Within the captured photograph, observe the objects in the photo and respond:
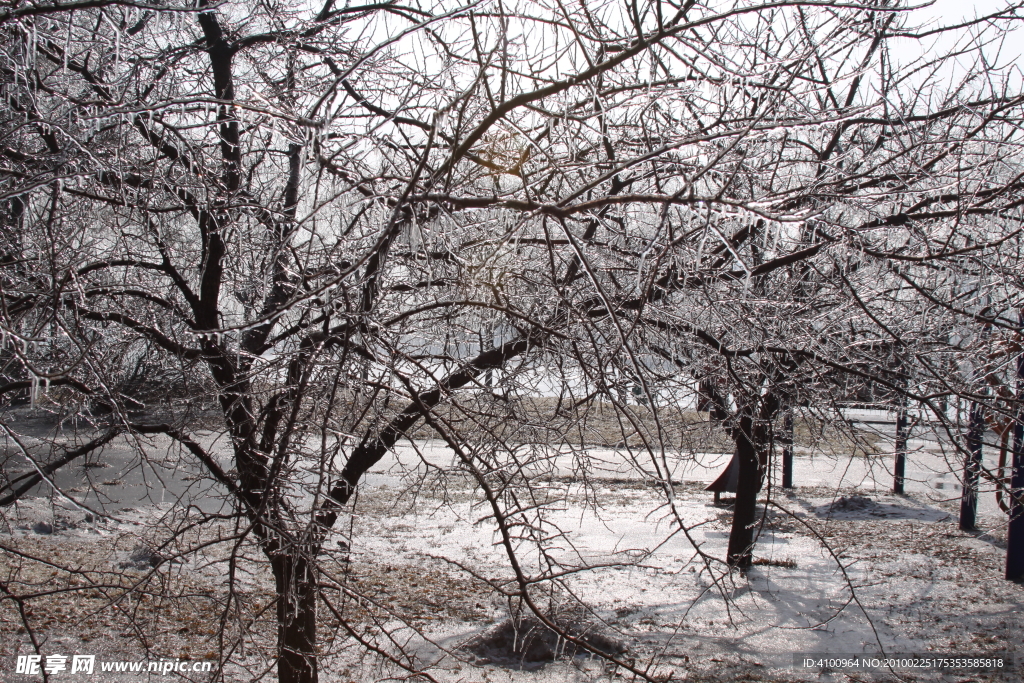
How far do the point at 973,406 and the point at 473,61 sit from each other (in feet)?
12.2

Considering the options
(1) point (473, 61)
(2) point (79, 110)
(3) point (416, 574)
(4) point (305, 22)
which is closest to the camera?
(1) point (473, 61)

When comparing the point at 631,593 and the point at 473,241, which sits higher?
the point at 473,241

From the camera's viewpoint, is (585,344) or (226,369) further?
(226,369)

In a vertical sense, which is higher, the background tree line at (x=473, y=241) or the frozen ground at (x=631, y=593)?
the background tree line at (x=473, y=241)

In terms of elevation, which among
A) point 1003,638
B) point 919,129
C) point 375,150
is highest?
point 919,129

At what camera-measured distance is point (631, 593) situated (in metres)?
8.73

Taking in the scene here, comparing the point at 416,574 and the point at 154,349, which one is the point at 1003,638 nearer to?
the point at 416,574

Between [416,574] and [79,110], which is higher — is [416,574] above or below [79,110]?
below

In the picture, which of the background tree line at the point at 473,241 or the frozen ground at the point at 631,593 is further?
the frozen ground at the point at 631,593

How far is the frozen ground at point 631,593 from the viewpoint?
6133 millimetres

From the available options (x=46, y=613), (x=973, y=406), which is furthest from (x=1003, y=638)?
(x=46, y=613)

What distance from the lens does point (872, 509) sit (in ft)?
43.3

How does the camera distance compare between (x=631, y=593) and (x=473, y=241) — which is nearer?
(x=473, y=241)

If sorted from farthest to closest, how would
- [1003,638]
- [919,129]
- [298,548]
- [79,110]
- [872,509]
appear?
1. [872,509]
2. [1003,638]
3. [919,129]
4. [79,110]
5. [298,548]
